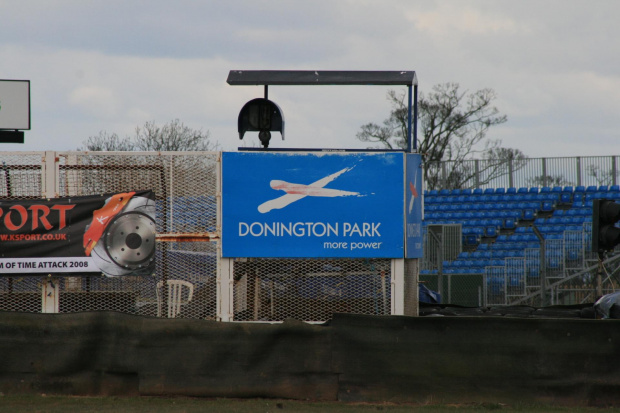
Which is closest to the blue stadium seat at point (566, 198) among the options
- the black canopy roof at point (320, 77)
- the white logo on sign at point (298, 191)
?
the black canopy roof at point (320, 77)

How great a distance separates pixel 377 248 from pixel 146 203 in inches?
115

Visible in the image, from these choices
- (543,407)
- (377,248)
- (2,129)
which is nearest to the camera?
(543,407)

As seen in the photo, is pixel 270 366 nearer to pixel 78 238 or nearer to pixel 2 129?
pixel 78 238

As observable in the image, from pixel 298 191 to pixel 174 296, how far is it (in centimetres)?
203

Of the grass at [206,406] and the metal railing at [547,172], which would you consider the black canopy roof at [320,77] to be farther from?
the metal railing at [547,172]

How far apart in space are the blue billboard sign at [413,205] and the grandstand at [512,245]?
31.9 ft

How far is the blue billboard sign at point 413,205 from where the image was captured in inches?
404

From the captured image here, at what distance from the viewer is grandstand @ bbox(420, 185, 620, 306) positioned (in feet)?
75.7

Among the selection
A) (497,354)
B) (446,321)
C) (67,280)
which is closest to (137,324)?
(67,280)

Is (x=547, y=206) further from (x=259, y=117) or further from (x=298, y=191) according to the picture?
(x=298, y=191)

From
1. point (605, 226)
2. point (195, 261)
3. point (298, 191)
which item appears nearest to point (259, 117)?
point (298, 191)

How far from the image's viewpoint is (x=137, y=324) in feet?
31.3

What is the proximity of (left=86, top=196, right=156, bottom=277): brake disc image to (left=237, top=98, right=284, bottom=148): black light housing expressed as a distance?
2.35 m

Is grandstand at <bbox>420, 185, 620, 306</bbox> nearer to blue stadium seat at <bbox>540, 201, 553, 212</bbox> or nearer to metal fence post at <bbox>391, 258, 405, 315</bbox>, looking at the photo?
blue stadium seat at <bbox>540, 201, 553, 212</bbox>
